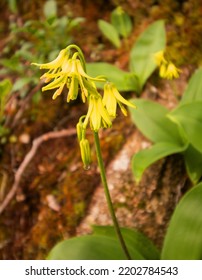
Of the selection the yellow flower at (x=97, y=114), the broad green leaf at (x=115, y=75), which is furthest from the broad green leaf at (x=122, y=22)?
the yellow flower at (x=97, y=114)

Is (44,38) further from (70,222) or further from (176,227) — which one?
(176,227)

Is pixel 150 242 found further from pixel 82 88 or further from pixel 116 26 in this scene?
pixel 116 26

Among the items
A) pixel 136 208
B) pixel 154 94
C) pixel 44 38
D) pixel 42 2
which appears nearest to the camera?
pixel 136 208

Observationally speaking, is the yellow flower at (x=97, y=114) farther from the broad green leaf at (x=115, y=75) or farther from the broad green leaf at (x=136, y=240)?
the broad green leaf at (x=115, y=75)

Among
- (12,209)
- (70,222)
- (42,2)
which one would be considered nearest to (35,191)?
(12,209)

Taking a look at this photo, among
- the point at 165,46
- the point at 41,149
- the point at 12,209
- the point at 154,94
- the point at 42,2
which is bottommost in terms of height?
the point at 12,209

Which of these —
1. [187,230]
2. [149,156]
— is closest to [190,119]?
[149,156]
